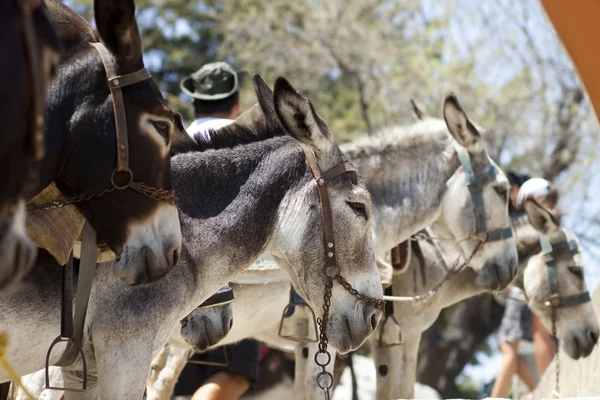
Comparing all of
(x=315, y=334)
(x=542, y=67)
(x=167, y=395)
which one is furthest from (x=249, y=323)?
(x=542, y=67)

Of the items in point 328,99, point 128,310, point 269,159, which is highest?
point 328,99

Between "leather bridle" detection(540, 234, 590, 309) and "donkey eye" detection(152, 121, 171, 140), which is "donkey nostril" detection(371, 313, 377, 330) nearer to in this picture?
"donkey eye" detection(152, 121, 171, 140)

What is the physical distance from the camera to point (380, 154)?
677cm

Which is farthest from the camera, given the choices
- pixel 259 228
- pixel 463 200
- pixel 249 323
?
pixel 463 200

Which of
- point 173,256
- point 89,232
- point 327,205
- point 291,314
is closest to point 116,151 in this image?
point 173,256

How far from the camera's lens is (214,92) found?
24.0 ft

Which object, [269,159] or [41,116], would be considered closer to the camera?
[41,116]

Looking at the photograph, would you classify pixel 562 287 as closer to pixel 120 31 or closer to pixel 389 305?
pixel 389 305

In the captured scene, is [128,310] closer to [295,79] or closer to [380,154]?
[380,154]

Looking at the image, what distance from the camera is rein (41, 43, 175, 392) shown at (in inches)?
145

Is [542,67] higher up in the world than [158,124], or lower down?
higher up

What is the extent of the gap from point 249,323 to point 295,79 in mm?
10394

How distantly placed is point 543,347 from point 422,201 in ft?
10.9

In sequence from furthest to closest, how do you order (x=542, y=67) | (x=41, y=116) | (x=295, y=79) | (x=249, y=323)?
(x=295, y=79)
(x=542, y=67)
(x=249, y=323)
(x=41, y=116)
